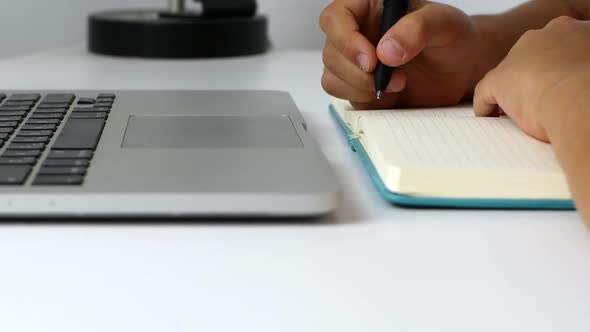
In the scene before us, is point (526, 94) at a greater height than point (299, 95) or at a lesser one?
greater

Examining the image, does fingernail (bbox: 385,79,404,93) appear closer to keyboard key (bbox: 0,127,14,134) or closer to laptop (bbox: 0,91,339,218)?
laptop (bbox: 0,91,339,218)

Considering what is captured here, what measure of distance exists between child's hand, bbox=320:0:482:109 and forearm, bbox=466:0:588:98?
1cm

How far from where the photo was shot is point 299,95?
85 centimetres

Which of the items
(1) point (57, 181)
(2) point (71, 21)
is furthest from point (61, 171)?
(2) point (71, 21)

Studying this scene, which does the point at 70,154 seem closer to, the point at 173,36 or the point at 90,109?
the point at 90,109

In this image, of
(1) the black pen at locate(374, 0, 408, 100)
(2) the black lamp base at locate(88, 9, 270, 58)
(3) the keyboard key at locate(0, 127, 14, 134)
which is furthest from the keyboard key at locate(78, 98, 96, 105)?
(2) the black lamp base at locate(88, 9, 270, 58)

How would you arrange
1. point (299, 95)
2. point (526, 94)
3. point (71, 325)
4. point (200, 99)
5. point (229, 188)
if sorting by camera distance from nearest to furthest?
point (71, 325) → point (229, 188) → point (526, 94) → point (200, 99) → point (299, 95)

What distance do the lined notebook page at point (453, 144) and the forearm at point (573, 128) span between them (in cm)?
2

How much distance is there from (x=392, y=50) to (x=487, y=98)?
0.07 m

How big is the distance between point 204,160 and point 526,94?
0.20 m

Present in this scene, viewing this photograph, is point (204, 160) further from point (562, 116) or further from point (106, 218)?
point (562, 116)

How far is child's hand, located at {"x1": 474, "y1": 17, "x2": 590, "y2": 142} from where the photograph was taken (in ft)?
1.50

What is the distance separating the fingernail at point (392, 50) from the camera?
1.95 feet

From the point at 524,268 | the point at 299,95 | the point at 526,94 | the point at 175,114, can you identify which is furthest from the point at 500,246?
the point at 299,95
